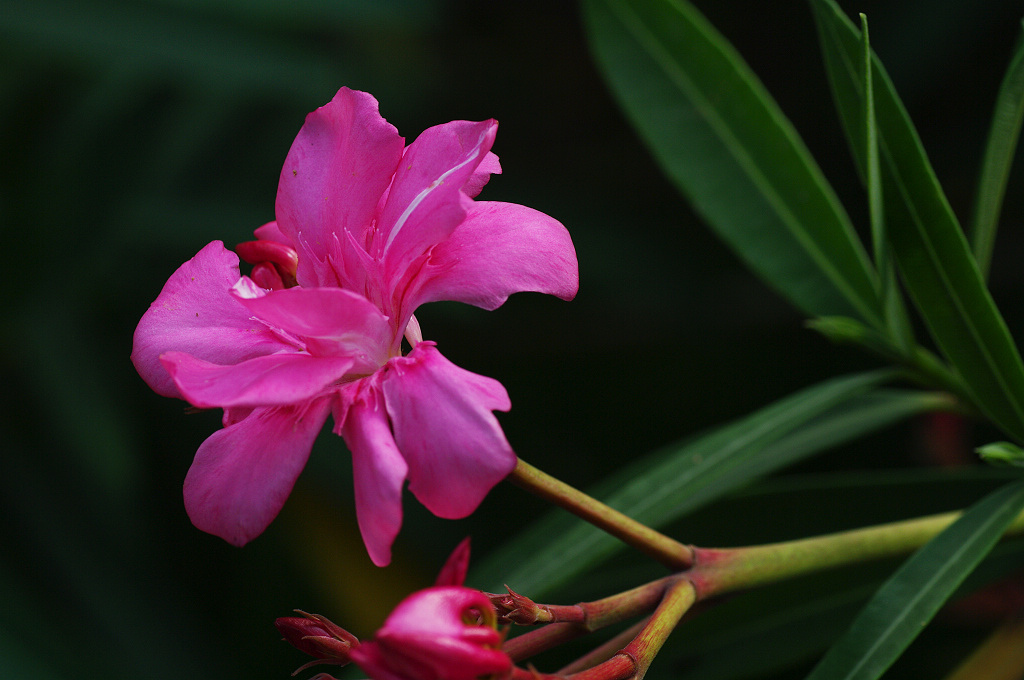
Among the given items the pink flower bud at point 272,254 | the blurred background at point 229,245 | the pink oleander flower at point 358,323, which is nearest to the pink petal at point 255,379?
the pink oleander flower at point 358,323

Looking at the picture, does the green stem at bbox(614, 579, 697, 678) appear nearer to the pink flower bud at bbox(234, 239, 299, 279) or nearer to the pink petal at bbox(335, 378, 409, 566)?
the pink petal at bbox(335, 378, 409, 566)

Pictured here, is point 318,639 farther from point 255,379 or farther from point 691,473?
point 691,473

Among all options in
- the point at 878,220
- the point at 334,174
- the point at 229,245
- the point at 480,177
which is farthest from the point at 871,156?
the point at 229,245

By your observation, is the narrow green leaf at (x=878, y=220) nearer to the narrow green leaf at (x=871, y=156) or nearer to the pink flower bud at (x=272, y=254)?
the narrow green leaf at (x=871, y=156)

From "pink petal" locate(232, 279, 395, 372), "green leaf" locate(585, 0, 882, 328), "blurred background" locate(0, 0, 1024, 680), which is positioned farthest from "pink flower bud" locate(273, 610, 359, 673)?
→ "blurred background" locate(0, 0, 1024, 680)

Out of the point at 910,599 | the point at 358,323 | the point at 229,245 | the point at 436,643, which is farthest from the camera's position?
the point at 229,245

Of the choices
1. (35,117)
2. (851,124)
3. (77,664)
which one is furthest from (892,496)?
(35,117)
